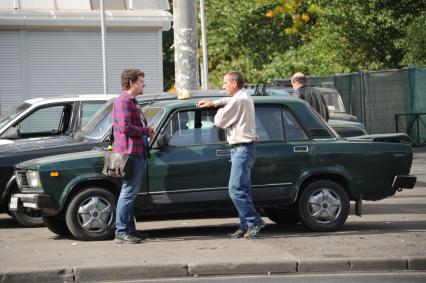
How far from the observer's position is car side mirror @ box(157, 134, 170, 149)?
37.5ft

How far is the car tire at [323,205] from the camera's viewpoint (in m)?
11.8

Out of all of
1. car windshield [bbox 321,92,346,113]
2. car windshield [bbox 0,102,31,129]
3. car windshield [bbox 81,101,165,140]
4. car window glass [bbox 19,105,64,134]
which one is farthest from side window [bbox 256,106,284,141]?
car windshield [bbox 321,92,346,113]

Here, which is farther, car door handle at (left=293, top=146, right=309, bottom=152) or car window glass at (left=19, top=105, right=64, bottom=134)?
car window glass at (left=19, top=105, right=64, bottom=134)

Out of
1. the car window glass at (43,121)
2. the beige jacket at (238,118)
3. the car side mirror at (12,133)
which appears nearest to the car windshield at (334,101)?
the car window glass at (43,121)

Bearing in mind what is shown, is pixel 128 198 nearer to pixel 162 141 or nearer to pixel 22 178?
pixel 162 141

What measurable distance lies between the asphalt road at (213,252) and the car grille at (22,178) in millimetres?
654

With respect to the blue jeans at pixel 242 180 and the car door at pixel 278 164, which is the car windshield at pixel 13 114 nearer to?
the car door at pixel 278 164

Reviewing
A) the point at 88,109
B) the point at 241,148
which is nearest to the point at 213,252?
the point at 241,148

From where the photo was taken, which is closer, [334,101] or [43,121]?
[43,121]

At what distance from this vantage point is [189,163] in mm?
11469

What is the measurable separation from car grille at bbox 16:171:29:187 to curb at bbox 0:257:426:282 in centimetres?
254

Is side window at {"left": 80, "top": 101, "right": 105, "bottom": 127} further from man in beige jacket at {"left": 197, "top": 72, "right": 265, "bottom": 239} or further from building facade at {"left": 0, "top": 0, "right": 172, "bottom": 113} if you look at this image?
building facade at {"left": 0, "top": 0, "right": 172, "bottom": 113}

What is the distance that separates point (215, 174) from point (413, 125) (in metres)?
19.3

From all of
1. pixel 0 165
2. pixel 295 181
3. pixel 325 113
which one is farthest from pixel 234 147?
pixel 325 113
